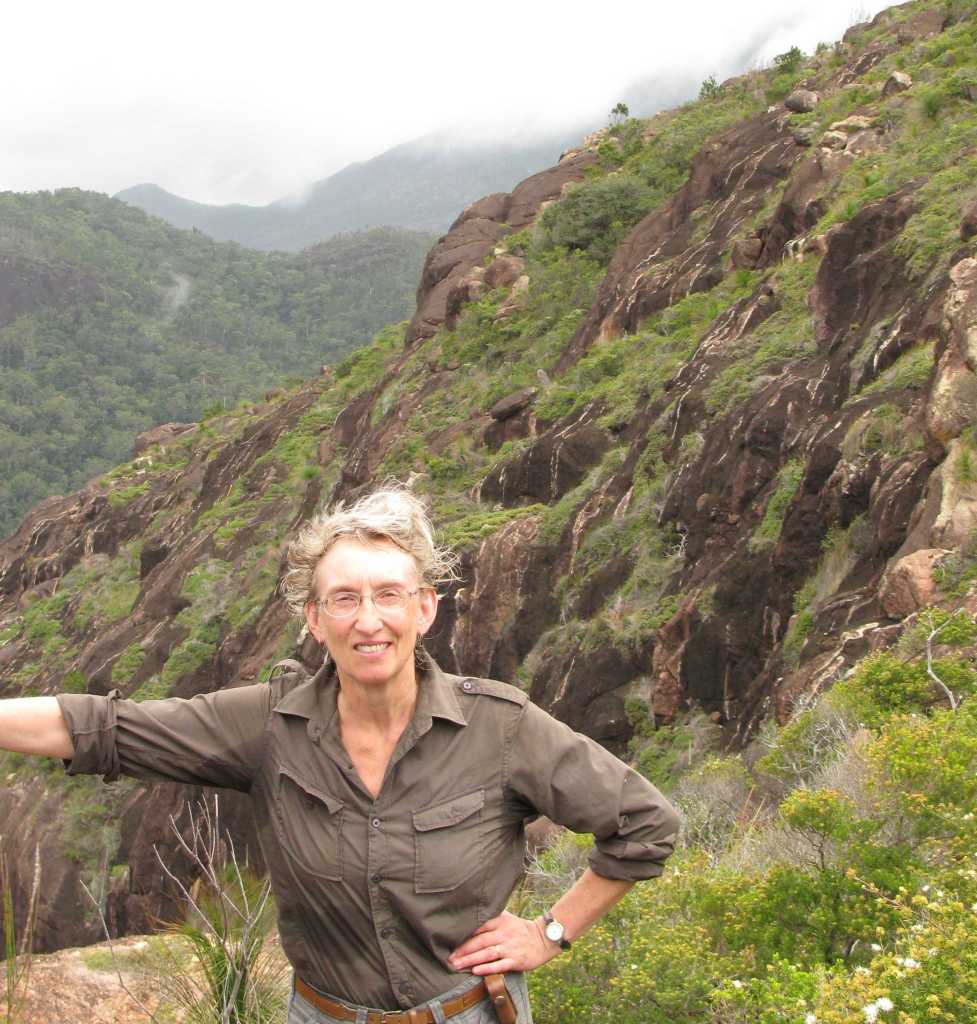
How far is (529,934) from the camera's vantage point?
7.09ft

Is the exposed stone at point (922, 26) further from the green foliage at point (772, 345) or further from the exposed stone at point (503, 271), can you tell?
the exposed stone at point (503, 271)

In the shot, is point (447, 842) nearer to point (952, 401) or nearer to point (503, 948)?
point (503, 948)

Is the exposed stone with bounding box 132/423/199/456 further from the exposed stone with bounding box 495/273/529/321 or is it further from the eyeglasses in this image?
the eyeglasses

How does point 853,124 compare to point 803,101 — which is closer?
point 853,124

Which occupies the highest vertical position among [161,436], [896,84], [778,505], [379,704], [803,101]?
[803,101]

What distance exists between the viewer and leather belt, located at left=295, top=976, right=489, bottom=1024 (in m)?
2.05

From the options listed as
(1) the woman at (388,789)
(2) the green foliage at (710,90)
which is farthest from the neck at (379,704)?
(2) the green foliage at (710,90)

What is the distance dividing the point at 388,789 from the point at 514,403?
17.7 m

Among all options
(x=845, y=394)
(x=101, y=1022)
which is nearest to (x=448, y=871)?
(x=101, y=1022)

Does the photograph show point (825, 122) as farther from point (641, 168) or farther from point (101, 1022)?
point (101, 1022)

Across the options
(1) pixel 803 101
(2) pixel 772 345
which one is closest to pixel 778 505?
(2) pixel 772 345

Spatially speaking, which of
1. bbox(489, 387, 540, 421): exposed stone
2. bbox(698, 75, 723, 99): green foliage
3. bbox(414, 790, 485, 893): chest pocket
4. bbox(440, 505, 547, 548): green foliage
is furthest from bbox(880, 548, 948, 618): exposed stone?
bbox(698, 75, 723, 99): green foliage

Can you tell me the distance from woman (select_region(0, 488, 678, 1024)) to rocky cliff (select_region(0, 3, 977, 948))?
1060 mm

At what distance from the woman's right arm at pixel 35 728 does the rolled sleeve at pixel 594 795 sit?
2.99 feet
